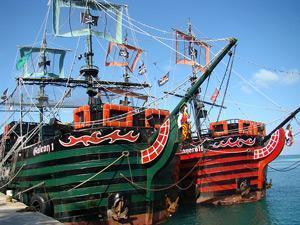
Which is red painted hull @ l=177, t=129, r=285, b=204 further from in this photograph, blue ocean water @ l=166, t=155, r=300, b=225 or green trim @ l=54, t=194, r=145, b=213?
green trim @ l=54, t=194, r=145, b=213

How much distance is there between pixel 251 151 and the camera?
26.6 m

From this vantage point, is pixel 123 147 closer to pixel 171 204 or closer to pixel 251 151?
pixel 171 204

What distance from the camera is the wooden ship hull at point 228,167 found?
2562 cm

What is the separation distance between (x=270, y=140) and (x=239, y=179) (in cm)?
337

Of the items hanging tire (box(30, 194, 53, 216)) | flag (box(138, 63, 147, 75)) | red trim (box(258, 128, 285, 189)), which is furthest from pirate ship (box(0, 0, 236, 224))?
flag (box(138, 63, 147, 75))

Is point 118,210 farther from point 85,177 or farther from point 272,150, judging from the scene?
point 272,150

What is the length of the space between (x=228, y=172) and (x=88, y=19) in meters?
13.4

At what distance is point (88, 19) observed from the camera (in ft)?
82.9

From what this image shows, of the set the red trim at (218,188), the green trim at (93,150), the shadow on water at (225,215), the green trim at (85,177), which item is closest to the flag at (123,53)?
the red trim at (218,188)

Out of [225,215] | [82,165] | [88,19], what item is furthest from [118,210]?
[88,19]

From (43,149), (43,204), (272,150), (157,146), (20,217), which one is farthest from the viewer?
(272,150)

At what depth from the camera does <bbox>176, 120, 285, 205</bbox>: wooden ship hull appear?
25625 millimetres

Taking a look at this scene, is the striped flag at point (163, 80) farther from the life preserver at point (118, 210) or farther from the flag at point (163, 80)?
the life preserver at point (118, 210)

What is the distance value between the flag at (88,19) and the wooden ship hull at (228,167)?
1035cm
